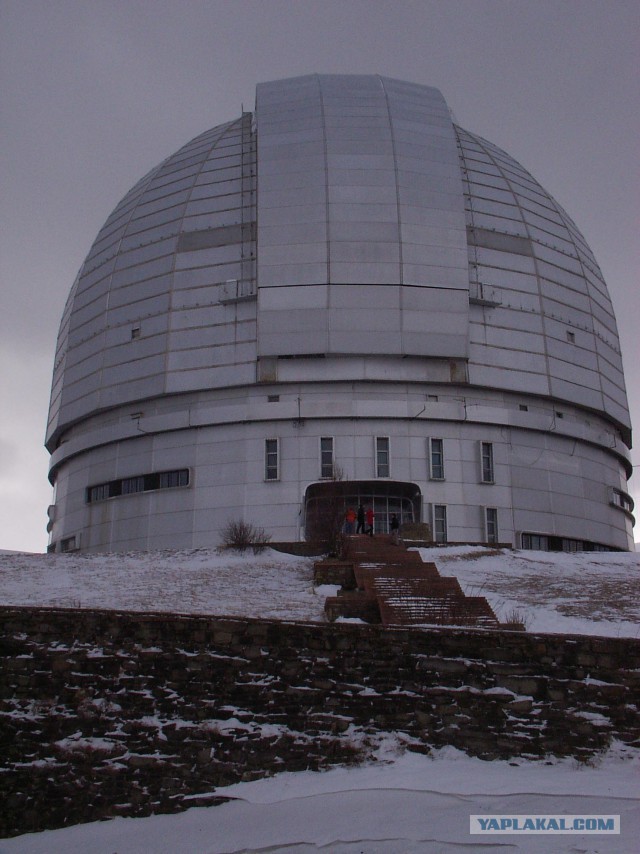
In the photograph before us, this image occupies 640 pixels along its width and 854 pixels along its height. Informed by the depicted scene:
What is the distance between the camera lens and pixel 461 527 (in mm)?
32406

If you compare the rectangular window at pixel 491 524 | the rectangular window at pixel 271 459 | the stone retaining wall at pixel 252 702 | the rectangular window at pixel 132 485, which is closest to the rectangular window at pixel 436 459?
the rectangular window at pixel 491 524

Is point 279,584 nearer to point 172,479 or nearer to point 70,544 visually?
point 172,479

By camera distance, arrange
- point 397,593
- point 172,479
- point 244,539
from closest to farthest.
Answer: point 397,593, point 244,539, point 172,479

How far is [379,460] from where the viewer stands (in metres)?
32.9

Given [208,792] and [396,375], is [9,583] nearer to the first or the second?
[208,792]

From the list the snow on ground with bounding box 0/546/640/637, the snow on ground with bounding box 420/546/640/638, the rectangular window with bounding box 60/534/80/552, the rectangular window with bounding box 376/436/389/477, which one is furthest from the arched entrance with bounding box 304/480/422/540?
the rectangular window with bounding box 60/534/80/552

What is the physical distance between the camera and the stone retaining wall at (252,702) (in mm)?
9875

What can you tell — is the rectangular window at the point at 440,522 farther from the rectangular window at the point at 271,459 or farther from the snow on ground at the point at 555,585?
the rectangular window at the point at 271,459

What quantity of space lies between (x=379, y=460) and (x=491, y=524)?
5.05 metres

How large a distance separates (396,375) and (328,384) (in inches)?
108

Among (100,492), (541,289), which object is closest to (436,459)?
(541,289)

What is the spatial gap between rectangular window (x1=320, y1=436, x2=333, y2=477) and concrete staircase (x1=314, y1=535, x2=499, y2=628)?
403 inches

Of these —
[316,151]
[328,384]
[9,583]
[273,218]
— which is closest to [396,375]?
[328,384]

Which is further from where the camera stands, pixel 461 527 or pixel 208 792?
pixel 461 527
